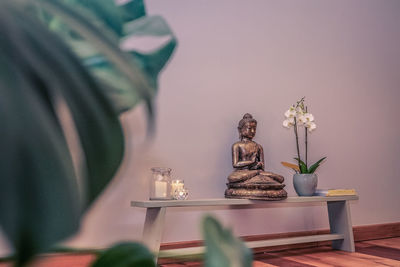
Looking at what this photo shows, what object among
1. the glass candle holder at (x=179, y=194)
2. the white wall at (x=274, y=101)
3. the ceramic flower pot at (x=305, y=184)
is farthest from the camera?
the ceramic flower pot at (x=305, y=184)

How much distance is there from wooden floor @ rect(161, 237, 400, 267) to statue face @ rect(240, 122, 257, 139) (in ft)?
2.20

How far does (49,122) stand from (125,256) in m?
Result: 0.06

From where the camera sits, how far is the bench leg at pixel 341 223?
8.51 feet

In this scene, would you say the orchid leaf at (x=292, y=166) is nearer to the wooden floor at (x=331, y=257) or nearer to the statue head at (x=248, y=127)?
the statue head at (x=248, y=127)

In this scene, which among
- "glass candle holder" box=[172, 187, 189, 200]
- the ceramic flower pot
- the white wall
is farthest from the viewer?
the ceramic flower pot

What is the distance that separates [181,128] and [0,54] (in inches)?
90.5

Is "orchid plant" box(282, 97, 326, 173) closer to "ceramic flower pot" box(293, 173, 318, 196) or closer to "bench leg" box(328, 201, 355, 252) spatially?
"ceramic flower pot" box(293, 173, 318, 196)

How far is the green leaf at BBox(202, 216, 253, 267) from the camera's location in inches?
6.3

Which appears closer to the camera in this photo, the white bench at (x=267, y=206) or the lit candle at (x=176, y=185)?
the white bench at (x=267, y=206)

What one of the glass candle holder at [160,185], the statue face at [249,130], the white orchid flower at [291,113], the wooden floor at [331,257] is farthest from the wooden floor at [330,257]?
the white orchid flower at [291,113]

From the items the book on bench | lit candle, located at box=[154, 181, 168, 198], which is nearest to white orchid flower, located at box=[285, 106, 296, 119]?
the book on bench

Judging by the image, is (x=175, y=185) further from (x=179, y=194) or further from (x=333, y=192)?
(x=333, y=192)

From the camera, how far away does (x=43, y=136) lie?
0.13m

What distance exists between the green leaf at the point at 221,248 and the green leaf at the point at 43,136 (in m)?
0.04
